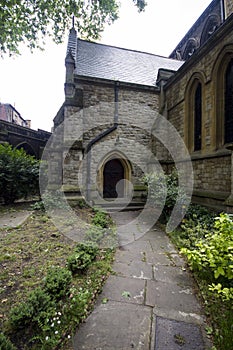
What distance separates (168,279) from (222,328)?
94 centimetres

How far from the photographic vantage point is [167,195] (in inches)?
209

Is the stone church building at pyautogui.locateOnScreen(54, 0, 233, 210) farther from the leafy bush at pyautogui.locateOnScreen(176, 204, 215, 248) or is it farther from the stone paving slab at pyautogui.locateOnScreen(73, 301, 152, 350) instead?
the stone paving slab at pyautogui.locateOnScreen(73, 301, 152, 350)

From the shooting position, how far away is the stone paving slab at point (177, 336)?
1.53 m

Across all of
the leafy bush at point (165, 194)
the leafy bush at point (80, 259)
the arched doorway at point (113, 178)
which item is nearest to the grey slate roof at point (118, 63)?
the arched doorway at point (113, 178)

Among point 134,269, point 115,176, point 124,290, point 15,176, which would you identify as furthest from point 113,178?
point 124,290

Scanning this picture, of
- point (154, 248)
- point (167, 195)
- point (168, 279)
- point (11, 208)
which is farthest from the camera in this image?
point (11, 208)

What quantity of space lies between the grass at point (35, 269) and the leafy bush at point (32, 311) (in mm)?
78

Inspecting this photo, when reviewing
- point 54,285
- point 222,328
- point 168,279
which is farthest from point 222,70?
point 54,285

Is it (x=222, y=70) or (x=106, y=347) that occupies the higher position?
(x=222, y=70)

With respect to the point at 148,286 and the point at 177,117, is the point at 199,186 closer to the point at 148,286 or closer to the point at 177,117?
the point at 177,117

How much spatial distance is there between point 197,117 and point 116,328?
7.16 meters

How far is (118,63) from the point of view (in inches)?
420

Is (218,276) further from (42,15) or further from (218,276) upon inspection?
(42,15)

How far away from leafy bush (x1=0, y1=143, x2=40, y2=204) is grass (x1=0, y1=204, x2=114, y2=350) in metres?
2.47
